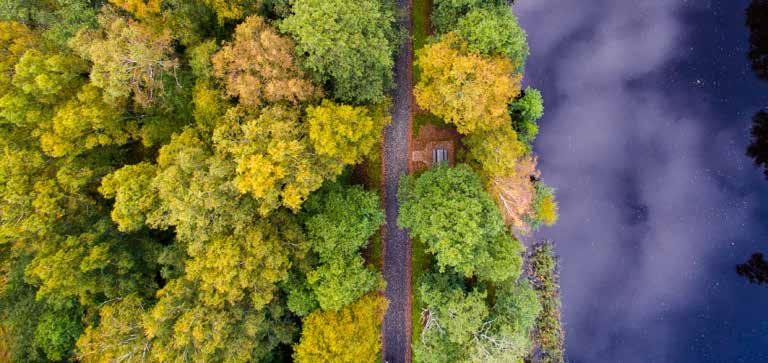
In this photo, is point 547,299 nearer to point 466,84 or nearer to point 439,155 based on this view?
point 439,155

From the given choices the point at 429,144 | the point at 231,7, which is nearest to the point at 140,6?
the point at 231,7

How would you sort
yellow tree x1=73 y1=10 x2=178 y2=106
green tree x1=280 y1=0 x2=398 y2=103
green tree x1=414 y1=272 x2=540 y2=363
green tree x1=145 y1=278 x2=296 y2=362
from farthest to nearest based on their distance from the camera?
green tree x1=414 y1=272 x2=540 y2=363
green tree x1=145 y1=278 x2=296 y2=362
yellow tree x1=73 y1=10 x2=178 y2=106
green tree x1=280 y1=0 x2=398 y2=103

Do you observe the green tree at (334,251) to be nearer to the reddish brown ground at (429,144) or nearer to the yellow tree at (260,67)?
the reddish brown ground at (429,144)

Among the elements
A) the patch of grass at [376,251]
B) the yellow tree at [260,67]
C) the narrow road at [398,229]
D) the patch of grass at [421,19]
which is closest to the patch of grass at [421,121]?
the narrow road at [398,229]

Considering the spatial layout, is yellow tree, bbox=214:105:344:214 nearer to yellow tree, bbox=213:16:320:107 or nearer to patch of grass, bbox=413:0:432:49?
yellow tree, bbox=213:16:320:107

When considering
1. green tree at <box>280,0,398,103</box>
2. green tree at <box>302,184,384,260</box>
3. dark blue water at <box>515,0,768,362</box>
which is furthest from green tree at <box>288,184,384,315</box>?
dark blue water at <box>515,0,768,362</box>

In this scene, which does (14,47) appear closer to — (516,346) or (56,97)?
(56,97)

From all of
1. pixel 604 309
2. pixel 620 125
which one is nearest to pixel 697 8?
pixel 620 125
